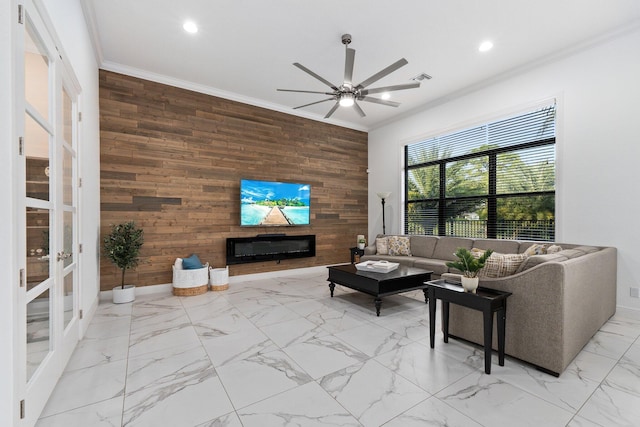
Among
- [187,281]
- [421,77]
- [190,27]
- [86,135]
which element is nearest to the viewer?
[86,135]

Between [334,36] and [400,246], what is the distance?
12.6 ft

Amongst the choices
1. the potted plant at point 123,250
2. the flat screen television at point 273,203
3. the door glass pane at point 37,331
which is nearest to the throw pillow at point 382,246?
the flat screen television at point 273,203

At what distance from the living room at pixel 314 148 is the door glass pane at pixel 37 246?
31 centimetres

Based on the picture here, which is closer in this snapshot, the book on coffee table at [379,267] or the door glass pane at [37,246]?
the door glass pane at [37,246]

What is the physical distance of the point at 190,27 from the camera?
11.2 ft

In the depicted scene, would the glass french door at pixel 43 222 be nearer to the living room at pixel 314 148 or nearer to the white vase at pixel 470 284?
the living room at pixel 314 148

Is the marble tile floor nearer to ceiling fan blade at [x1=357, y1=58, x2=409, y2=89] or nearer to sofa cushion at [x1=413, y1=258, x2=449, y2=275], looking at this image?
sofa cushion at [x1=413, y1=258, x2=449, y2=275]

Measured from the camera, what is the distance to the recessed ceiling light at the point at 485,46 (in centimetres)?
370

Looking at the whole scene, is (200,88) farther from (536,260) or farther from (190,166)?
(536,260)

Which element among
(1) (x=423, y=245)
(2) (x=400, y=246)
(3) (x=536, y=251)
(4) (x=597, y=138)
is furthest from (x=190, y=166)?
(4) (x=597, y=138)

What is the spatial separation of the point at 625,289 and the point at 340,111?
16.9 ft

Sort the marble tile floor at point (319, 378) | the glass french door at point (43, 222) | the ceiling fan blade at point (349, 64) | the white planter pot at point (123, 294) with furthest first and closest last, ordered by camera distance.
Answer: the white planter pot at point (123, 294) < the ceiling fan blade at point (349, 64) < the marble tile floor at point (319, 378) < the glass french door at point (43, 222)

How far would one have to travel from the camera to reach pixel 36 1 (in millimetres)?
1706

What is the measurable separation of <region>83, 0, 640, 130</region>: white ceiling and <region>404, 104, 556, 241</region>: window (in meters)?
0.94
